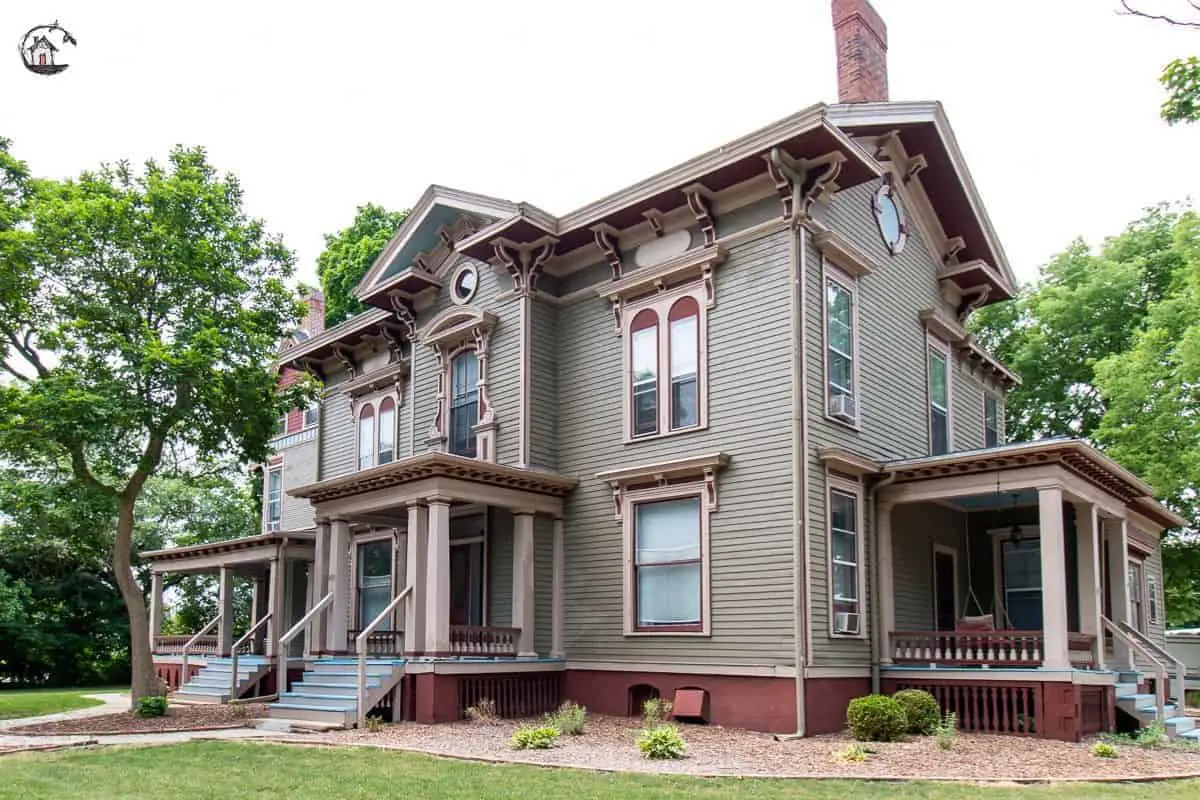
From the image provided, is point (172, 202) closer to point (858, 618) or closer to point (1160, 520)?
point (858, 618)

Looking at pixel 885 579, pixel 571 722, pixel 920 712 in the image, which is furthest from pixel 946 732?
pixel 571 722

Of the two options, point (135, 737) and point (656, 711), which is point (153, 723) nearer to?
point (135, 737)

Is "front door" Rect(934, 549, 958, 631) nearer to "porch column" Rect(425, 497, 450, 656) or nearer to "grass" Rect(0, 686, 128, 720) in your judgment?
"porch column" Rect(425, 497, 450, 656)

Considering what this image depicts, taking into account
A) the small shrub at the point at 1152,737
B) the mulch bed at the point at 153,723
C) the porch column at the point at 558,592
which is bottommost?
the mulch bed at the point at 153,723

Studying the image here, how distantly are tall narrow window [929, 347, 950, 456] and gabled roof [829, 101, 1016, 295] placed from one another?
231cm

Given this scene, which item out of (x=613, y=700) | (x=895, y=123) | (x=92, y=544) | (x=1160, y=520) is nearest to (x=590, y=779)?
(x=613, y=700)

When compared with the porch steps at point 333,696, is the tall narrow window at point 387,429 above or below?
above

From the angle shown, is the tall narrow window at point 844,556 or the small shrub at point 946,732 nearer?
the small shrub at point 946,732

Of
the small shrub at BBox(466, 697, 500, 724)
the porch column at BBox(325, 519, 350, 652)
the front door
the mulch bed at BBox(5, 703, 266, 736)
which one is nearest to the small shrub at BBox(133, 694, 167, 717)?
the mulch bed at BBox(5, 703, 266, 736)

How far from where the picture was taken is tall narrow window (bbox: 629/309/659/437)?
17.2m

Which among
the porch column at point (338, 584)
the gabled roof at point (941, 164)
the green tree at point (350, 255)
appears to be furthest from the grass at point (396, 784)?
the green tree at point (350, 255)

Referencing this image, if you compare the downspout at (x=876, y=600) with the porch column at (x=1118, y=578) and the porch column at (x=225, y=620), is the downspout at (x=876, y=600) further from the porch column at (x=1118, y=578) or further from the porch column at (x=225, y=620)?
the porch column at (x=225, y=620)

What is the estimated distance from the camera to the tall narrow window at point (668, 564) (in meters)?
16.2

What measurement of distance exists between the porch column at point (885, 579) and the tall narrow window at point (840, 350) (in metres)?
1.52
